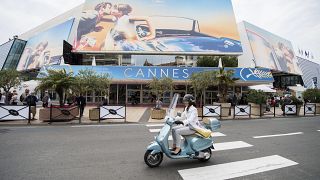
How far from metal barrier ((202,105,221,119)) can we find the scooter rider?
35.9ft

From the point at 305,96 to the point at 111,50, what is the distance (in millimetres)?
25300

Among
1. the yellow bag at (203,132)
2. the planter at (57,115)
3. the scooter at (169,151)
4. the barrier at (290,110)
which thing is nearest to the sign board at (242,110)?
the barrier at (290,110)

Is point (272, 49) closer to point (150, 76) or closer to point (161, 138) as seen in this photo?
point (150, 76)

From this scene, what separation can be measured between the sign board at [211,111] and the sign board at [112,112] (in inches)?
212

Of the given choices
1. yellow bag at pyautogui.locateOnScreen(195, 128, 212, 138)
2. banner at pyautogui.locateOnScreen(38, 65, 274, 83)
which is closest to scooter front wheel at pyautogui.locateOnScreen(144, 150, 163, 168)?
yellow bag at pyautogui.locateOnScreen(195, 128, 212, 138)

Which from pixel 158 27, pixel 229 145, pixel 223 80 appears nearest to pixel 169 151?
pixel 229 145

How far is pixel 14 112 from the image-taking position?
13336 mm

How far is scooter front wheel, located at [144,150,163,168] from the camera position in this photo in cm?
568

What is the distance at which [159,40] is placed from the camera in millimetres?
38250

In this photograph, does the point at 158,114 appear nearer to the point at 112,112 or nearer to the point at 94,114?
the point at 112,112

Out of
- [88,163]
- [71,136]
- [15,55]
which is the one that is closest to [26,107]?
[71,136]

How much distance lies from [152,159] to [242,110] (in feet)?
44.5

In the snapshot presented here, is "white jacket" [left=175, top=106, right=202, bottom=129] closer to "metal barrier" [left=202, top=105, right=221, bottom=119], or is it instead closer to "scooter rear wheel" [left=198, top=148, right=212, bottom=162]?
"scooter rear wheel" [left=198, top=148, right=212, bottom=162]

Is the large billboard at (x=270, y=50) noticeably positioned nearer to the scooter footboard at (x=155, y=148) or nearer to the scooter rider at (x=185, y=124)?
the scooter rider at (x=185, y=124)
